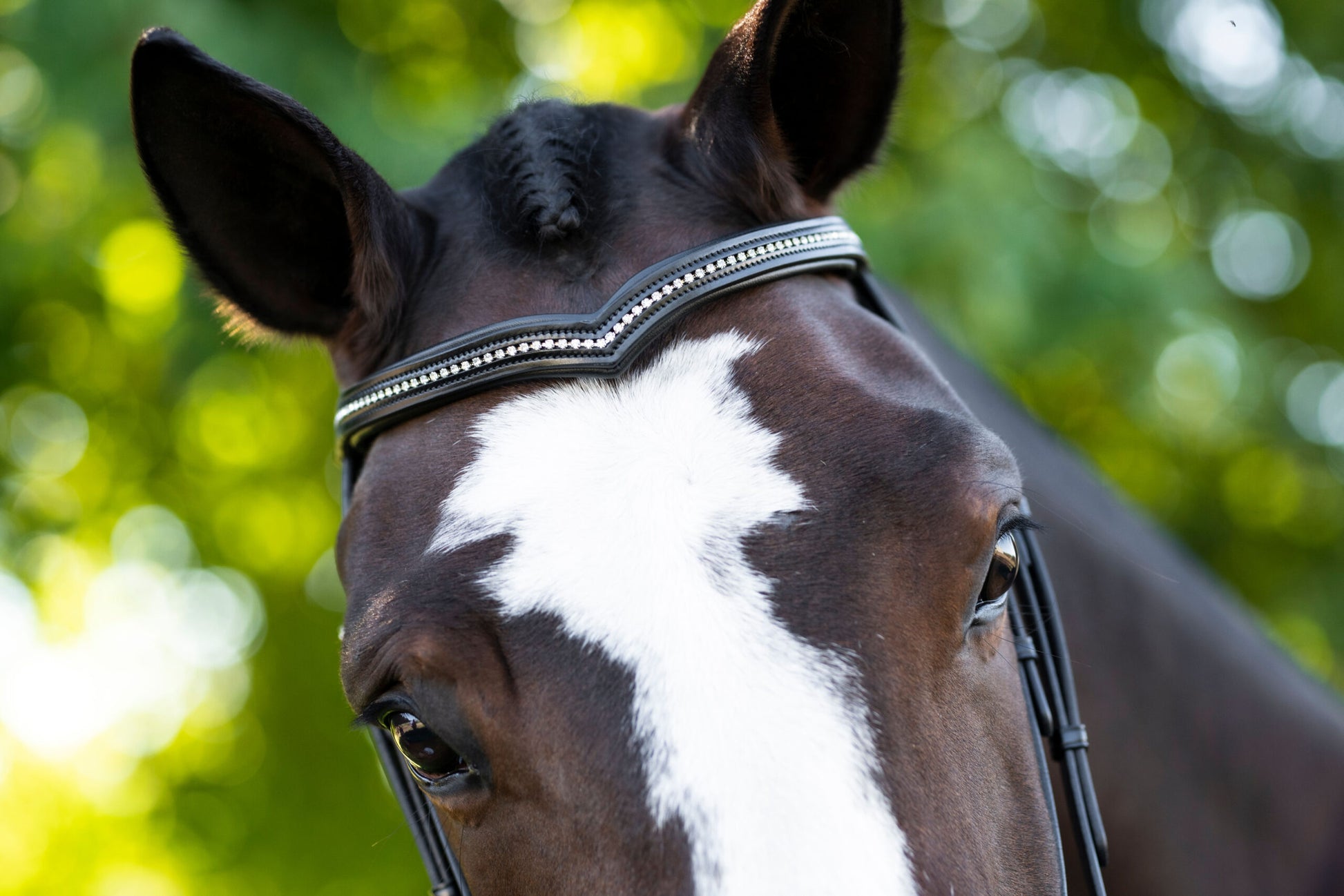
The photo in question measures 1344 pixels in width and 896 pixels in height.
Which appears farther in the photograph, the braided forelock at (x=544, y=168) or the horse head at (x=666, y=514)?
the braided forelock at (x=544, y=168)

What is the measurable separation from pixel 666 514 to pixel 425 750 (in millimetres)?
513

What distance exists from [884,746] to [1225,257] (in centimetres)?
644

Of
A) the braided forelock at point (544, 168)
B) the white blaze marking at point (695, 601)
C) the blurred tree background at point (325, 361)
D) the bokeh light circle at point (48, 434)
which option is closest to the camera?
the white blaze marking at point (695, 601)

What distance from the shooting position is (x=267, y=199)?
74.8 inches

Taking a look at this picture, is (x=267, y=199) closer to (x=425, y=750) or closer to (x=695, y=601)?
(x=425, y=750)

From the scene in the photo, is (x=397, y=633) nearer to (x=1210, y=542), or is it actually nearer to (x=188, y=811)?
(x=188, y=811)

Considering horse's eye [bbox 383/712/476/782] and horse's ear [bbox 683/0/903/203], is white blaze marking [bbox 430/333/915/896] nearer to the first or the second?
horse's eye [bbox 383/712/476/782]

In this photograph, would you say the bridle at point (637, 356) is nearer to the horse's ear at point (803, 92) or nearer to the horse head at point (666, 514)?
the horse head at point (666, 514)

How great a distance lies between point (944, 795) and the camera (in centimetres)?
128

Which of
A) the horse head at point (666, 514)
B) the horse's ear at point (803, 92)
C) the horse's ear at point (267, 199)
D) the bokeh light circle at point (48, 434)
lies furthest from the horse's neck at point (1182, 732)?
the bokeh light circle at point (48, 434)

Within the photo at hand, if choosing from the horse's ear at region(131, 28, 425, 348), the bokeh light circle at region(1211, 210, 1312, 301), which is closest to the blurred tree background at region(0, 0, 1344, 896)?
the bokeh light circle at region(1211, 210, 1312, 301)

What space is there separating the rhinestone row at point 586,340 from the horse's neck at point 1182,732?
901 mm

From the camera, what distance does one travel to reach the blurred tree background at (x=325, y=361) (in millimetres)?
4062

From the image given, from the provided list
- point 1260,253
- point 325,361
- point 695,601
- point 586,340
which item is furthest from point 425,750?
point 1260,253
